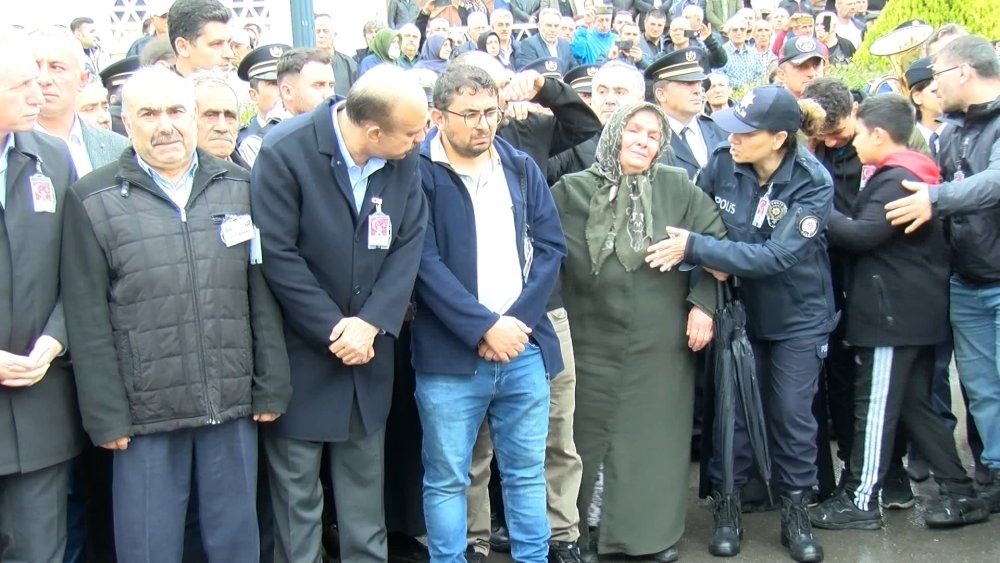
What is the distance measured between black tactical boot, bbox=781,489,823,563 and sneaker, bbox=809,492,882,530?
0.78 feet

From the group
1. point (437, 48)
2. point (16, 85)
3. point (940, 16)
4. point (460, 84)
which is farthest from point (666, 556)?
point (437, 48)

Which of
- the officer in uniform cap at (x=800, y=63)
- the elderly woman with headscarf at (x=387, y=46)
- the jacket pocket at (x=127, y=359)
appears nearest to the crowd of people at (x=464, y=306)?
the jacket pocket at (x=127, y=359)

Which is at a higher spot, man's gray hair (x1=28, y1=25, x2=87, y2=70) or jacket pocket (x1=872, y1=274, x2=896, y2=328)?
man's gray hair (x1=28, y1=25, x2=87, y2=70)

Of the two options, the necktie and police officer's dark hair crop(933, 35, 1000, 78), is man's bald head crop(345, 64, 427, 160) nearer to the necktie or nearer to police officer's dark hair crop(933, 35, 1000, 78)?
the necktie

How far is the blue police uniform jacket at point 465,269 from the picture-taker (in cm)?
375

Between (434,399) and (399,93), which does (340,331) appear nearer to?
(434,399)

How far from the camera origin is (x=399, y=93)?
3.45 meters

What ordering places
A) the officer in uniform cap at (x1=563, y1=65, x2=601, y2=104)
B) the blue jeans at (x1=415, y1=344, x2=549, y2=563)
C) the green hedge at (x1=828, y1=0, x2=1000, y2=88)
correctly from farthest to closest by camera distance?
the green hedge at (x1=828, y1=0, x2=1000, y2=88) → the officer in uniform cap at (x1=563, y1=65, x2=601, y2=104) → the blue jeans at (x1=415, y1=344, x2=549, y2=563)

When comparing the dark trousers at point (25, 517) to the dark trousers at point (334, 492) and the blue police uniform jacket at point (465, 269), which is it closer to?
the dark trousers at point (334, 492)

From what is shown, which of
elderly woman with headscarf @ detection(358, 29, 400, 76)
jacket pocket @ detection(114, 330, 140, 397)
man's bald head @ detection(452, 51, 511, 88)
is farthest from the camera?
elderly woman with headscarf @ detection(358, 29, 400, 76)

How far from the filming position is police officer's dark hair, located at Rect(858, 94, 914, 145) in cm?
461

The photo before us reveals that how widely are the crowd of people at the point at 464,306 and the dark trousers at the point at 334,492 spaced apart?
12 millimetres

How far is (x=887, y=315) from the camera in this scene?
4590mm

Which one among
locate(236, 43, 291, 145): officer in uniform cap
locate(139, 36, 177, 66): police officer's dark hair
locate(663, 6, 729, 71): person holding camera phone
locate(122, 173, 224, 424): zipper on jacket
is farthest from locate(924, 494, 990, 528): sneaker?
locate(663, 6, 729, 71): person holding camera phone
